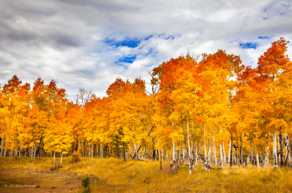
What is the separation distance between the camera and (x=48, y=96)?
76562 mm

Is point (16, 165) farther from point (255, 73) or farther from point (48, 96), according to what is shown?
point (255, 73)

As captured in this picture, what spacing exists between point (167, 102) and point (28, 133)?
125ft

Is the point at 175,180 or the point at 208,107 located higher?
the point at 208,107

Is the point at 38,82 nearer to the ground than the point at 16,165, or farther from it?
farther from it

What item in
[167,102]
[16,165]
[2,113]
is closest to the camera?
[167,102]

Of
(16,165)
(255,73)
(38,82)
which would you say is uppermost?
(38,82)

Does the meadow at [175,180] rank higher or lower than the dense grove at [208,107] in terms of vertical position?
lower

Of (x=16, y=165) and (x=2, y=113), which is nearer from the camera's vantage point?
(x=2, y=113)

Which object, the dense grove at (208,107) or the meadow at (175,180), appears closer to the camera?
the meadow at (175,180)

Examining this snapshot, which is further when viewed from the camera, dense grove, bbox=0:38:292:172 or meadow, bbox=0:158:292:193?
dense grove, bbox=0:38:292:172

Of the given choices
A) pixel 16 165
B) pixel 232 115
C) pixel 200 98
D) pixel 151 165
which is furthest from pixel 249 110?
pixel 16 165

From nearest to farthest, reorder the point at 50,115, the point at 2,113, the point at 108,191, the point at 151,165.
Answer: the point at 108,191, the point at 151,165, the point at 2,113, the point at 50,115

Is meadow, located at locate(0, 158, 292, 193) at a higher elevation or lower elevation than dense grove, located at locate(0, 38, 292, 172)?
lower

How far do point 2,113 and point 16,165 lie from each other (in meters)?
11.6
